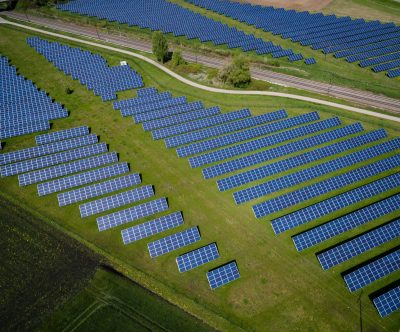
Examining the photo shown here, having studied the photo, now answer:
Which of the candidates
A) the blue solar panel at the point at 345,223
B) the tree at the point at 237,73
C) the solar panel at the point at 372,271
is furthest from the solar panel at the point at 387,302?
the tree at the point at 237,73

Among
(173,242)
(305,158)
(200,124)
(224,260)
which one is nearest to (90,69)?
(200,124)

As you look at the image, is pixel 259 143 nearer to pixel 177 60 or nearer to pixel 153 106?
pixel 153 106

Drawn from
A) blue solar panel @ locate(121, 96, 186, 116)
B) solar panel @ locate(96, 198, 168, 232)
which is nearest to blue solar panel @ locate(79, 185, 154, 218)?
solar panel @ locate(96, 198, 168, 232)

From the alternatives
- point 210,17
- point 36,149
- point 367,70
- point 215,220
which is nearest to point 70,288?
point 215,220

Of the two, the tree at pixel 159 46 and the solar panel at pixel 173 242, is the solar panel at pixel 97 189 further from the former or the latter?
the tree at pixel 159 46

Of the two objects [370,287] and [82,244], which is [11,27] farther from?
[370,287]

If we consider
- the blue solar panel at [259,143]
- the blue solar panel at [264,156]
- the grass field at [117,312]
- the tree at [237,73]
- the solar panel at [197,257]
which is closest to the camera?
the grass field at [117,312]
